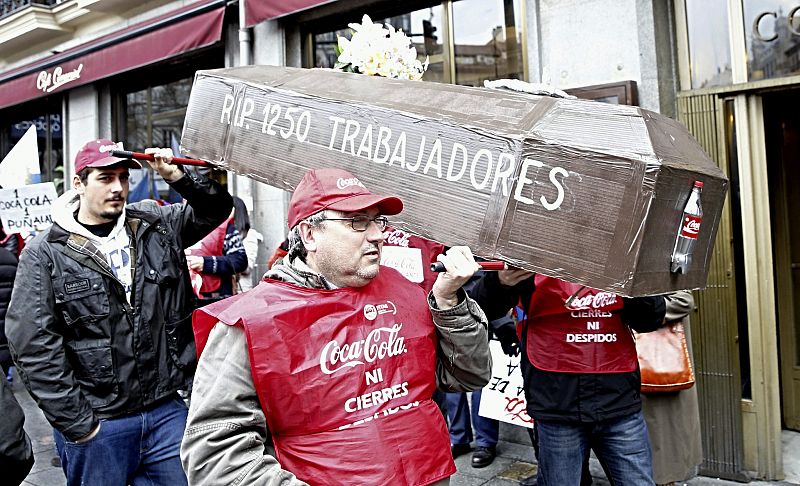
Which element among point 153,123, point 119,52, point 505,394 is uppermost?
point 119,52

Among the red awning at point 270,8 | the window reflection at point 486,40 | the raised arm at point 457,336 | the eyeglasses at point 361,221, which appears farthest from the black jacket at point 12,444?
the red awning at point 270,8

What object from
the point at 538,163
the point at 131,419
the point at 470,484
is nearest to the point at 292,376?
the point at 538,163

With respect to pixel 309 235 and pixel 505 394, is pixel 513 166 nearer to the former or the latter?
pixel 309 235

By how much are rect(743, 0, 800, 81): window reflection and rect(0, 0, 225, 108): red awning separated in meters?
5.52

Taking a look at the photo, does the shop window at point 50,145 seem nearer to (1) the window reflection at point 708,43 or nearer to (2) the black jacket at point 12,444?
(1) the window reflection at point 708,43

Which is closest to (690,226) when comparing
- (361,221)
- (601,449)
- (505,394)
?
(361,221)

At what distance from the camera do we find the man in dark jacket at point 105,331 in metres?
3.10

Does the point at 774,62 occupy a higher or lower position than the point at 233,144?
higher

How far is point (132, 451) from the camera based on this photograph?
3227mm

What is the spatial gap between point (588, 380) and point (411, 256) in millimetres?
1331

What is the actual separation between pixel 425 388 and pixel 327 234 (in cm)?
59

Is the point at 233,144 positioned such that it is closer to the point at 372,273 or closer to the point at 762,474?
the point at 372,273

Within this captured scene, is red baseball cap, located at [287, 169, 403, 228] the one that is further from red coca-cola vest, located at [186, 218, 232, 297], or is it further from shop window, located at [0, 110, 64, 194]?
shop window, located at [0, 110, 64, 194]

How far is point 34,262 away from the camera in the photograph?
3.17 metres
